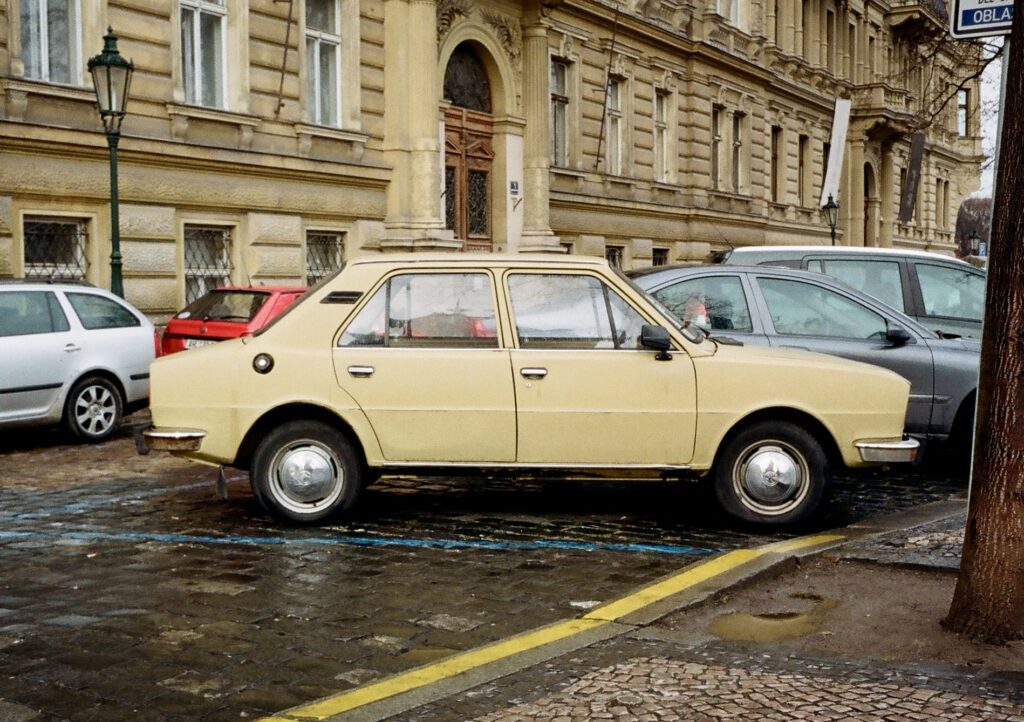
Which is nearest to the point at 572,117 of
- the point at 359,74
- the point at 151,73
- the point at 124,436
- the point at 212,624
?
the point at 359,74

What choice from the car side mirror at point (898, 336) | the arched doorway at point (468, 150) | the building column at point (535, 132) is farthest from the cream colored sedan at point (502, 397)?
the building column at point (535, 132)

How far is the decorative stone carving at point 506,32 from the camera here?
24984 millimetres

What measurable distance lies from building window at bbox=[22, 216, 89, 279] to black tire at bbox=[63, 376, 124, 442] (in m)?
3.77

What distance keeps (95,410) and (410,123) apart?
1056cm

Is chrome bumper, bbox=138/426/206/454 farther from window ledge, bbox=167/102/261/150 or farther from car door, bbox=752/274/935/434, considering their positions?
window ledge, bbox=167/102/261/150

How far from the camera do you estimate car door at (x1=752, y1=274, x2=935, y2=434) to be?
1047cm

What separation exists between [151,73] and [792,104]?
26.6 metres

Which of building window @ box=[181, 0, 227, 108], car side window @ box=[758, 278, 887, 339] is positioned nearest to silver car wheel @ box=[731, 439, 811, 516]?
car side window @ box=[758, 278, 887, 339]

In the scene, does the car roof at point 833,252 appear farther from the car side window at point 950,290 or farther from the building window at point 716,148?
the building window at point 716,148

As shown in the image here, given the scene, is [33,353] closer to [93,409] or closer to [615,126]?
[93,409]

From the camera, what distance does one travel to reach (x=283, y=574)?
712 cm

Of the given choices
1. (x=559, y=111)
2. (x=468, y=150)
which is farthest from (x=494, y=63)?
(x=559, y=111)

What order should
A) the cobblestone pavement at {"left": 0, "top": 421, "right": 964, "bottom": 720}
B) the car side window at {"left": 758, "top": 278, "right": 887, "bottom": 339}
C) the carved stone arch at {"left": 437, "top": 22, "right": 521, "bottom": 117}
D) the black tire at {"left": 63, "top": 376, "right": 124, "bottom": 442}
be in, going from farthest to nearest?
the carved stone arch at {"left": 437, "top": 22, "right": 521, "bottom": 117} → the black tire at {"left": 63, "top": 376, "right": 124, "bottom": 442} → the car side window at {"left": 758, "top": 278, "right": 887, "bottom": 339} → the cobblestone pavement at {"left": 0, "top": 421, "right": 964, "bottom": 720}

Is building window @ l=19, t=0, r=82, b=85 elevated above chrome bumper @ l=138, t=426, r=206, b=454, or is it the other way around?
building window @ l=19, t=0, r=82, b=85
